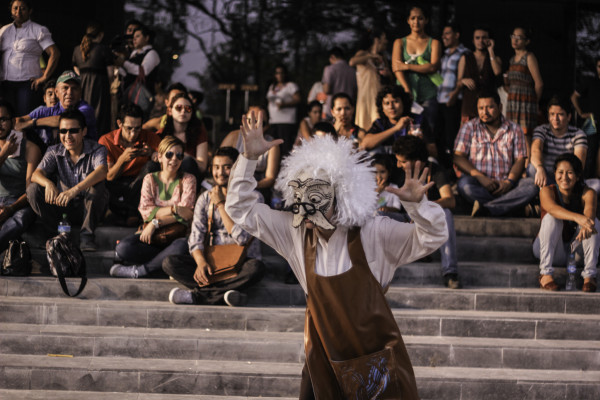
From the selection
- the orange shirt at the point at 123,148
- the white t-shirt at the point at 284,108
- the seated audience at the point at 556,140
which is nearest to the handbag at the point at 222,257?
the orange shirt at the point at 123,148

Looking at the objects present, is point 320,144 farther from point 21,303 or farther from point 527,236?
point 527,236

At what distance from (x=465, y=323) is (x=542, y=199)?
1537 millimetres

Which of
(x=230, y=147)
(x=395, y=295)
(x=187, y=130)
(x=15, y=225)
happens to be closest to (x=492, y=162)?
(x=395, y=295)

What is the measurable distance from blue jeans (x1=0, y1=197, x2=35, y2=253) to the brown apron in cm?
422

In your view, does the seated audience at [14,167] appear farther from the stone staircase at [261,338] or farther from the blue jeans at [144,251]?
the blue jeans at [144,251]

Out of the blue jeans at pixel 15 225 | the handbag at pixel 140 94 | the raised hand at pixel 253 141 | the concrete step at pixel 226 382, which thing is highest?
the handbag at pixel 140 94

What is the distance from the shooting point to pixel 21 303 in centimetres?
668

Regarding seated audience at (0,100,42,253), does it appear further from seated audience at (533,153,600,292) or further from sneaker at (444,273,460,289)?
seated audience at (533,153,600,292)

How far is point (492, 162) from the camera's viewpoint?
333 inches

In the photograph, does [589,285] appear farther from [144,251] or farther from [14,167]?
[14,167]

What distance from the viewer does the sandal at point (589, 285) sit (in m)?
7.15

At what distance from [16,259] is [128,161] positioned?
1566 mm

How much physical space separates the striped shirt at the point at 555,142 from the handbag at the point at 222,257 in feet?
11.3


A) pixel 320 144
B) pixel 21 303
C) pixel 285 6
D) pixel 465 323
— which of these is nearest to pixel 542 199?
pixel 465 323
